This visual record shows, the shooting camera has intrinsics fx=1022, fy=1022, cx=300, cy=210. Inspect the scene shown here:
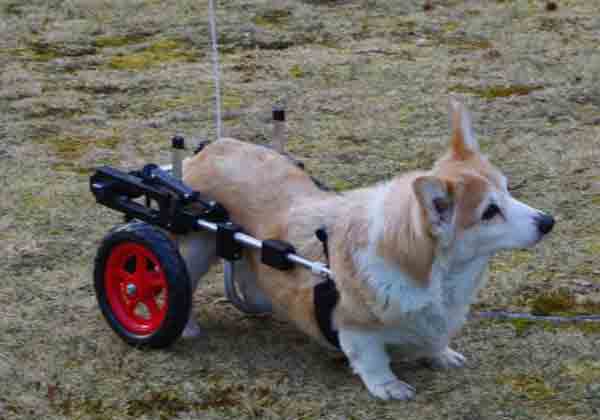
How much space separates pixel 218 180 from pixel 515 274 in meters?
1.30

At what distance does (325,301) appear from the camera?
10.9 feet

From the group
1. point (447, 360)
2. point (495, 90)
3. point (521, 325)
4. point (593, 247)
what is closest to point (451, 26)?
point (495, 90)

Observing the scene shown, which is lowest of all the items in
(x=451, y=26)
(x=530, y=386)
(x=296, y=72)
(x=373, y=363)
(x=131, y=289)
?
(x=530, y=386)

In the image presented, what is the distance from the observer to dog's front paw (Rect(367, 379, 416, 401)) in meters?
3.30

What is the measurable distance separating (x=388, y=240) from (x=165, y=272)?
2.54 feet

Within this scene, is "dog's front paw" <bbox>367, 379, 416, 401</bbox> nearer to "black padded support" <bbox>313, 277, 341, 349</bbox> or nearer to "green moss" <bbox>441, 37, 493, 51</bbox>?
"black padded support" <bbox>313, 277, 341, 349</bbox>

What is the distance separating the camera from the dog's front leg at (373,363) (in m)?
3.29

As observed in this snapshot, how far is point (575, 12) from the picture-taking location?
7.25 metres

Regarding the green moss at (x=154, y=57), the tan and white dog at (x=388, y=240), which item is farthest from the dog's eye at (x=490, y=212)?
the green moss at (x=154, y=57)

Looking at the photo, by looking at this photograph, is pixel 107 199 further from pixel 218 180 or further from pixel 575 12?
pixel 575 12

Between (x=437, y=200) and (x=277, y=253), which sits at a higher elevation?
(x=437, y=200)

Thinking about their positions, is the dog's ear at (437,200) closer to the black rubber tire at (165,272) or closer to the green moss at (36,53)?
the black rubber tire at (165,272)

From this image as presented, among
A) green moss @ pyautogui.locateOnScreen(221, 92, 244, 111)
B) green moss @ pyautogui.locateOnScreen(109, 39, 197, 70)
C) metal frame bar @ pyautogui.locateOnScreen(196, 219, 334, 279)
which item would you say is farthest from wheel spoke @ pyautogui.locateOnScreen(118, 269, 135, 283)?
green moss @ pyautogui.locateOnScreen(109, 39, 197, 70)

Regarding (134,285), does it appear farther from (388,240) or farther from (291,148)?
(291,148)
